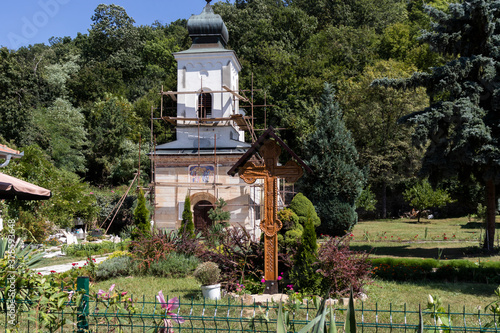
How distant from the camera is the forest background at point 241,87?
28.9 meters

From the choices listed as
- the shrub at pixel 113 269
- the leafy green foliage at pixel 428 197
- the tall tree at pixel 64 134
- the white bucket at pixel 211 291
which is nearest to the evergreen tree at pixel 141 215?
the shrub at pixel 113 269

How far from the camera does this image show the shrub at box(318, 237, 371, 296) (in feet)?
27.6

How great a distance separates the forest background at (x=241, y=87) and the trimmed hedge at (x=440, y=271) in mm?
12261

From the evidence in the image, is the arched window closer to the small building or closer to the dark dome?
the small building

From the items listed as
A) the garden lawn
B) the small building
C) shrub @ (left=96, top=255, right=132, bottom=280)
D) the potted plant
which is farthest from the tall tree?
the potted plant

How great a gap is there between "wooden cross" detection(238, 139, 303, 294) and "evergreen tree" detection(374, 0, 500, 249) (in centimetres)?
661

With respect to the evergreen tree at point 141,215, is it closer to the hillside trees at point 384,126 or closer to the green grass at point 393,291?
the green grass at point 393,291

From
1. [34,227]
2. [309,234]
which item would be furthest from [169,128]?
[309,234]

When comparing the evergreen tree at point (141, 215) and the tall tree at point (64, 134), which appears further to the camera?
the tall tree at point (64, 134)

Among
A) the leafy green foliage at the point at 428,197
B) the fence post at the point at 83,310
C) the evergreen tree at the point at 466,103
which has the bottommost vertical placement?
the fence post at the point at 83,310

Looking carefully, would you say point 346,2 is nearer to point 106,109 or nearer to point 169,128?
point 169,128

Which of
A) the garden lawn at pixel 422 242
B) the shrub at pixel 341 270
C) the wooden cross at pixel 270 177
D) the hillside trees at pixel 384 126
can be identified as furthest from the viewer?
the hillside trees at pixel 384 126

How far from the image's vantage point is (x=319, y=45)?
3984 centimetres

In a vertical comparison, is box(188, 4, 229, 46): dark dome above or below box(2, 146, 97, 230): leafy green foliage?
above
